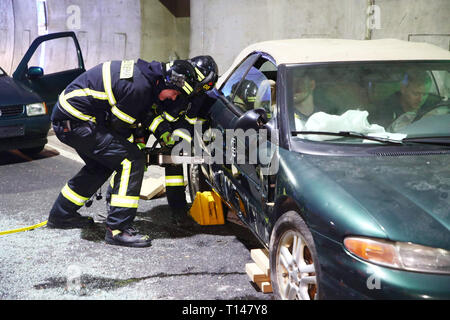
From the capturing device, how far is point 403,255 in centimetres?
258

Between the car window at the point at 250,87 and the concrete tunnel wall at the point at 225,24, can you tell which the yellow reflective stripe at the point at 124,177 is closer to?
the car window at the point at 250,87

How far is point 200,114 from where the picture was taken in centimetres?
502

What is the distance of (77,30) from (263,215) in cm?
934

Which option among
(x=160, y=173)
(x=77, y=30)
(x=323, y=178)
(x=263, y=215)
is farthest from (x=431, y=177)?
(x=77, y=30)

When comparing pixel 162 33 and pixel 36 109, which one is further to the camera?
pixel 162 33

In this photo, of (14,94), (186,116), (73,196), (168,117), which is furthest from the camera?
(14,94)

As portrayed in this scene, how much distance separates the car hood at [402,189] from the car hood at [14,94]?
5498 mm

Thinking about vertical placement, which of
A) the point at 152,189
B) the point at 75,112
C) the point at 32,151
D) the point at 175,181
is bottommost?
the point at 32,151

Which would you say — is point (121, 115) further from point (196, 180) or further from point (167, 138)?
point (196, 180)

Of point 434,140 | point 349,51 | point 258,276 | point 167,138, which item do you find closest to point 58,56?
point 167,138

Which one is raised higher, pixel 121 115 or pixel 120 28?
pixel 120 28

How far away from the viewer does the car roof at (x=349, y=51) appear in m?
3.97

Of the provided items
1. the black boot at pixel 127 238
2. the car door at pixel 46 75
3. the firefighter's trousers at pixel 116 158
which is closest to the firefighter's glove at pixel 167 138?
the firefighter's trousers at pixel 116 158

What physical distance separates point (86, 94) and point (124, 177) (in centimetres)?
73
